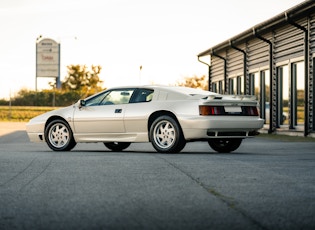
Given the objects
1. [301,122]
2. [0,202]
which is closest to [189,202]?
[0,202]

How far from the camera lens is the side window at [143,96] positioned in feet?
45.8

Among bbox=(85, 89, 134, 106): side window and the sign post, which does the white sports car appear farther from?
the sign post

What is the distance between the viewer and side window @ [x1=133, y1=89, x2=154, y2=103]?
14.0 m

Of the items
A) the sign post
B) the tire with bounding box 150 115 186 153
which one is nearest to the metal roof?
the tire with bounding box 150 115 186 153

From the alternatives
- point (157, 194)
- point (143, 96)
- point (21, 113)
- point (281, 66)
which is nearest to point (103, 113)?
point (143, 96)

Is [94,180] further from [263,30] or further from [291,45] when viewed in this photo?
[263,30]

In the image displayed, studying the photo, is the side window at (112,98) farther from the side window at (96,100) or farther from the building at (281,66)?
the building at (281,66)

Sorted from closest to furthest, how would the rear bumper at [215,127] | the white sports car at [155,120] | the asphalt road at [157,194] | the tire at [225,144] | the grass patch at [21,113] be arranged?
1. the asphalt road at [157,194]
2. the rear bumper at [215,127]
3. the white sports car at [155,120]
4. the tire at [225,144]
5. the grass patch at [21,113]

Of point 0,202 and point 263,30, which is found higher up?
point 263,30

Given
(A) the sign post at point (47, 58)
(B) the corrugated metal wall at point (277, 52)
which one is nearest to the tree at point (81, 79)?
(A) the sign post at point (47, 58)

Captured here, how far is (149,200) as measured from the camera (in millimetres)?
6762

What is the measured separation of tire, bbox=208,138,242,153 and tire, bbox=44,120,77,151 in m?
2.80

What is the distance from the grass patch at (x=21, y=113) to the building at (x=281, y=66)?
27620 mm

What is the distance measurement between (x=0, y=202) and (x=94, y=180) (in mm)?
1912
